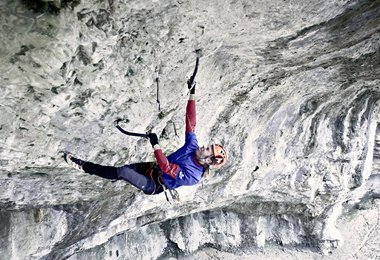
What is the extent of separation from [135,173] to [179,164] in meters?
0.63

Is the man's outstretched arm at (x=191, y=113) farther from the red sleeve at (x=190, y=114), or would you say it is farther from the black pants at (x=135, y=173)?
the black pants at (x=135, y=173)

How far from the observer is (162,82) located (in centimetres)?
532

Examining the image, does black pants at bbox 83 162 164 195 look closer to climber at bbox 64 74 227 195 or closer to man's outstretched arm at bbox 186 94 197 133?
climber at bbox 64 74 227 195

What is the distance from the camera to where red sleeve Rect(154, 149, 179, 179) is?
16.3 feet

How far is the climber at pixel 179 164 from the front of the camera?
5093mm

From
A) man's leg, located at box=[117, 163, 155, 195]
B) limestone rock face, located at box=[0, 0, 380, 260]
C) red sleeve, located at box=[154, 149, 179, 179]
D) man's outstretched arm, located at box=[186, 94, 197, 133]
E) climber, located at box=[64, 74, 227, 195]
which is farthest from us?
man's leg, located at box=[117, 163, 155, 195]

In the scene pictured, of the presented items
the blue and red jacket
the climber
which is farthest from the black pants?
the blue and red jacket

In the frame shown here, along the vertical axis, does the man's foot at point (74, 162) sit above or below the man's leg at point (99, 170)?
above

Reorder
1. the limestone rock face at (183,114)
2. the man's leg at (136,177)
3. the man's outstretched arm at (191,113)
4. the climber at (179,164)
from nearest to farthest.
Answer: the limestone rock face at (183,114)
the climber at (179,164)
the man's outstretched arm at (191,113)
the man's leg at (136,177)

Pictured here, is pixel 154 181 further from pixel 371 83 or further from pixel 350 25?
pixel 371 83

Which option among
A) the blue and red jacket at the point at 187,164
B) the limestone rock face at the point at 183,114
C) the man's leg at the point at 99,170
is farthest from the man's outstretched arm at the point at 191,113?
the man's leg at the point at 99,170

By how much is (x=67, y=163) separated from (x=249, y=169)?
18.5 ft

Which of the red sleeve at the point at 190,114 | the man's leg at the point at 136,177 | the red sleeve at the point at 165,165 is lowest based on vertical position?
the man's leg at the point at 136,177

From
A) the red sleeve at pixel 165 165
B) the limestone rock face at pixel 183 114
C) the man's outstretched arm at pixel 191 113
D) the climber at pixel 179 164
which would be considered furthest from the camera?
the man's outstretched arm at pixel 191 113
